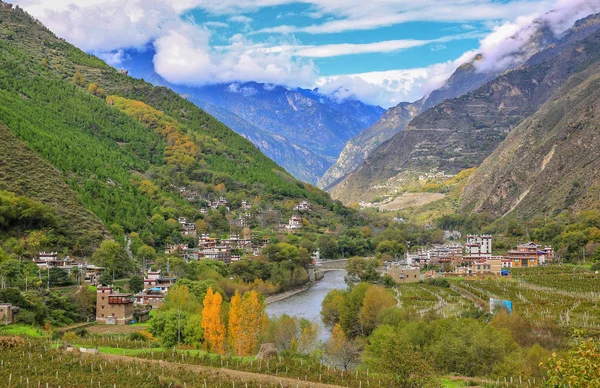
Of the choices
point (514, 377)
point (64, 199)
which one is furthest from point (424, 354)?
point (64, 199)

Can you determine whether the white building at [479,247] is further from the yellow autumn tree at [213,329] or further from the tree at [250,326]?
the yellow autumn tree at [213,329]

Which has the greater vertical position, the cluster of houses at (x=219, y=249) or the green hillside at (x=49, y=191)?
the green hillside at (x=49, y=191)

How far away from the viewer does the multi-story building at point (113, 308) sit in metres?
53.2

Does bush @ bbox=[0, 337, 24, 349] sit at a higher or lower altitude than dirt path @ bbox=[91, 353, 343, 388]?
higher

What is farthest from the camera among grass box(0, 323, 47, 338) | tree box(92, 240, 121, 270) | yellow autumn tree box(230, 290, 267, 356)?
tree box(92, 240, 121, 270)

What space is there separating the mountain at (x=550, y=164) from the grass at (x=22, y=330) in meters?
90.1

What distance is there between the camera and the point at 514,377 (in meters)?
35.0

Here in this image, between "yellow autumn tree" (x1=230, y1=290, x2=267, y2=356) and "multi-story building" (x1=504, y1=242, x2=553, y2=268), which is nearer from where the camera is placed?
"yellow autumn tree" (x1=230, y1=290, x2=267, y2=356)

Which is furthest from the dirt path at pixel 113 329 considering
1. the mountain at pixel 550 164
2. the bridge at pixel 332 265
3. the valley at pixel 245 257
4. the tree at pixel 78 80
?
the tree at pixel 78 80

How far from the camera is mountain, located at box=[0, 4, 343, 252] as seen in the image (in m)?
82.6

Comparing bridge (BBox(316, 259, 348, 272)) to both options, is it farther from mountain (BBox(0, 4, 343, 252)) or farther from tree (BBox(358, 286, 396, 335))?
tree (BBox(358, 286, 396, 335))

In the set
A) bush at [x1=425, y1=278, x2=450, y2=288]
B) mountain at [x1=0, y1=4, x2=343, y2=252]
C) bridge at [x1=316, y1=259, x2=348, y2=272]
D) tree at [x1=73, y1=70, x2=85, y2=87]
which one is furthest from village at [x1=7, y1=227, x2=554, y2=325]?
tree at [x1=73, y1=70, x2=85, y2=87]

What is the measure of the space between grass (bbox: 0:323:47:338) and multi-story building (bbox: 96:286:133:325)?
757 centimetres

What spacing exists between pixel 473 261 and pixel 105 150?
2536 inches
